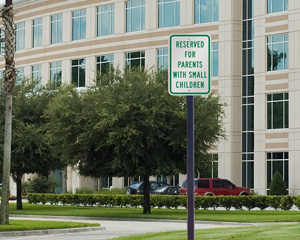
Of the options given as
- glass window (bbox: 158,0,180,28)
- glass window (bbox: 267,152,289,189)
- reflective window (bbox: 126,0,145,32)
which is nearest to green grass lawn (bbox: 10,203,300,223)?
glass window (bbox: 267,152,289,189)

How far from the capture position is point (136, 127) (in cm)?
3997

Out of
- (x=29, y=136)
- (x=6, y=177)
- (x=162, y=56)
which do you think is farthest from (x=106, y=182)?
(x=6, y=177)

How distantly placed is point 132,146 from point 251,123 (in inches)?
954

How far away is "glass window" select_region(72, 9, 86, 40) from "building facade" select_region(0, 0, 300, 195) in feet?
2.31

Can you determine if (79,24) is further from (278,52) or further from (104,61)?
(278,52)

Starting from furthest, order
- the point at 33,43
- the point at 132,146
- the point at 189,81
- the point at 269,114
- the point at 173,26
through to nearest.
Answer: the point at 33,43 < the point at 173,26 < the point at 269,114 < the point at 132,146 < the point at 189,81

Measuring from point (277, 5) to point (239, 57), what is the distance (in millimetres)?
5056

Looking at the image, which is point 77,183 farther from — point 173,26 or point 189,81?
point 189,81

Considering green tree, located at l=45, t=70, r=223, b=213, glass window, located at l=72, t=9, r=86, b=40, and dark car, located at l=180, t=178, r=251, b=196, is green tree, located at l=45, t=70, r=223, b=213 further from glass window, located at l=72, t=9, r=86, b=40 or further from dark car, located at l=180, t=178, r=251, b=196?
glass window, located at l=72, t=9, r=86, b=40

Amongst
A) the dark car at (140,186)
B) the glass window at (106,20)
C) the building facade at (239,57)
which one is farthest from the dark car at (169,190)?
the glass window at (106,20)

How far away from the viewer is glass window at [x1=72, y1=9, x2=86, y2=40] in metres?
73.4

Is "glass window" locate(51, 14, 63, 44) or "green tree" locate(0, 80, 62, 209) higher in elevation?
"glass window" locate(51, 14, 63, 44)

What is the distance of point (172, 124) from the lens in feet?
133

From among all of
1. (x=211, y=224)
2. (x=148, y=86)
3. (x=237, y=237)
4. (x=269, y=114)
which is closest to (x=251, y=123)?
(x=269, y=114)
